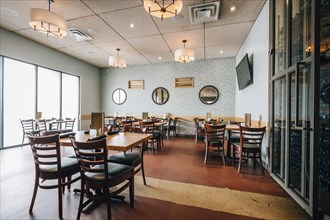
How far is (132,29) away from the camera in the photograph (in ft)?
15.2

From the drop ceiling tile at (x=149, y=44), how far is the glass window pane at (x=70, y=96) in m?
3.57

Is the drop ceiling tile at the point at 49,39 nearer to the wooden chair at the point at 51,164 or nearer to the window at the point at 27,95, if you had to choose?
the window at the point at 27,95

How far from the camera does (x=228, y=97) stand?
7156 millimetres

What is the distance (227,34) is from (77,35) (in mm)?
4551

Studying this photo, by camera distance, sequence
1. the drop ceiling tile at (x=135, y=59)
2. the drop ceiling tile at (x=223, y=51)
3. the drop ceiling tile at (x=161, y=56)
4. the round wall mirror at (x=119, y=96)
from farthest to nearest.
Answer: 1. the round wall mirror at (x=119, y=96)
2. the drop ceiling tile at (x=135, y=59)
3. the drop ceiling tile at (x=161, y=56)
4. the drop ceiling tile at (x=223, y=51)

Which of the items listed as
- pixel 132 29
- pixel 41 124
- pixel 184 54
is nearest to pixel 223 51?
pixel 184 54

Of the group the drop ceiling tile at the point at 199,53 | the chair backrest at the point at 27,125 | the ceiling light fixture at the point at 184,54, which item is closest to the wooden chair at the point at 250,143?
the ceiling light fixture at the point at 184,54

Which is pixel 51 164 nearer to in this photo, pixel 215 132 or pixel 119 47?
pixel 215 132

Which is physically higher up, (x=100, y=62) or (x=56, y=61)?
(x=100, y=62)

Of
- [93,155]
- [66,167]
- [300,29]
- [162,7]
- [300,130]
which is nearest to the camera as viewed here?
[93,155]

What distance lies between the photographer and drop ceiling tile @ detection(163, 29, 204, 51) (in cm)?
486

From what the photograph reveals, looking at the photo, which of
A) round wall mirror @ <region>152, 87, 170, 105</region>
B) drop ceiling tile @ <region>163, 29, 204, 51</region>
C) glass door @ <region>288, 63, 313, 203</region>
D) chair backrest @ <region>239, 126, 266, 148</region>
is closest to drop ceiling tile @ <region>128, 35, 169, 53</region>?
drop ceiling tile @ <region>163, 29, 204, 51</region>

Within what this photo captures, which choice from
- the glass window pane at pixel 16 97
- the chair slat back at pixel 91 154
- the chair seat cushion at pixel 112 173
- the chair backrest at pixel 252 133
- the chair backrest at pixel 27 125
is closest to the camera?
the chair slat back at pixel 91 154

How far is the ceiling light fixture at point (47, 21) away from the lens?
2998mm
